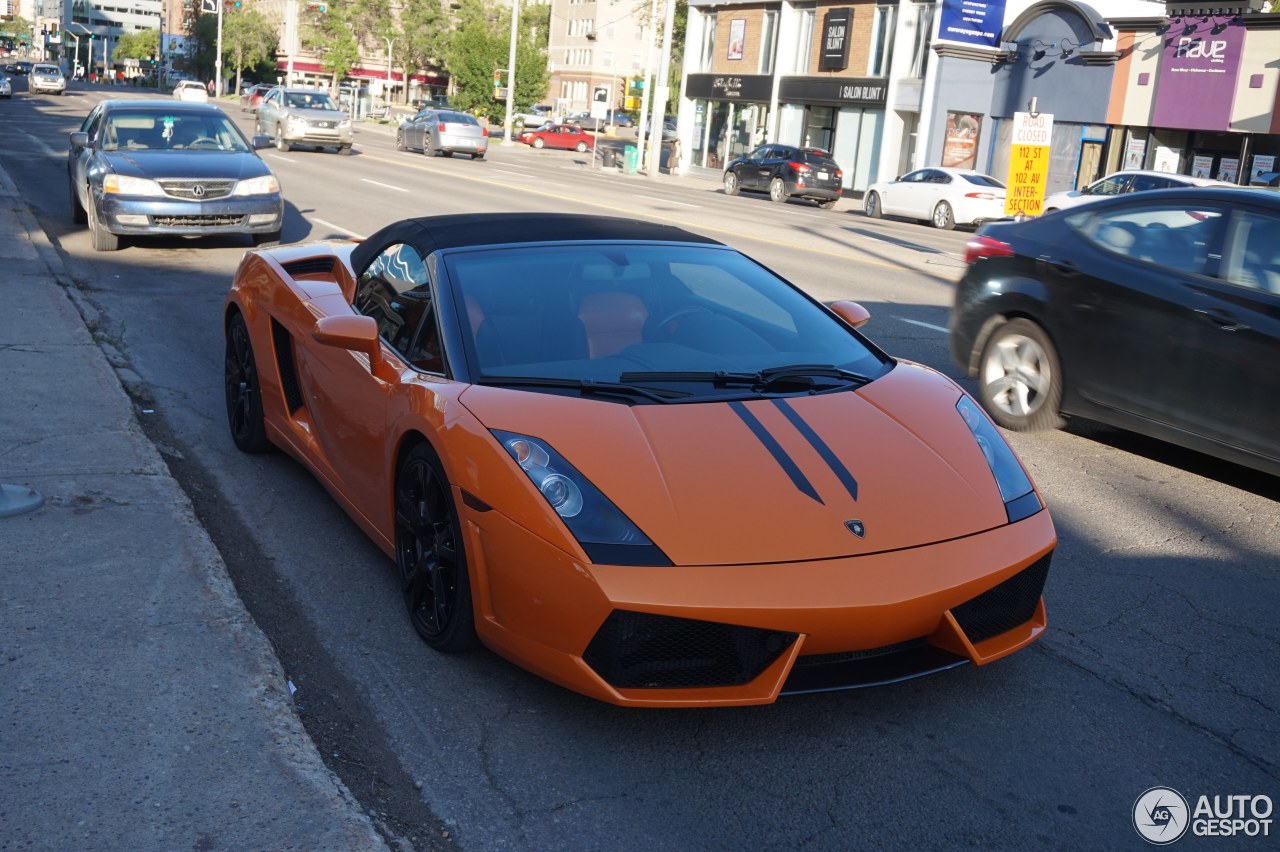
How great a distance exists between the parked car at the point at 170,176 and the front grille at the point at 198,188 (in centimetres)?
1

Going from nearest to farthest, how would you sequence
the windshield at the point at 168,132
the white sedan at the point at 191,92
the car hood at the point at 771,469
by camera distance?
the car hood at the point at 771,469 → the windshield at the point at 168,132 → the white sedan at the point at 191,92

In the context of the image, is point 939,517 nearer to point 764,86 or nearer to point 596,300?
point 596,300

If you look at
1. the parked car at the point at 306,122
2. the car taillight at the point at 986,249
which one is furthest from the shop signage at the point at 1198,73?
the car taillight at the point at 986,249

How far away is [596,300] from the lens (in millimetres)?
4648

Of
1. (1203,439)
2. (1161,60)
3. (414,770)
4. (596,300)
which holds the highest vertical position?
(1161,60)

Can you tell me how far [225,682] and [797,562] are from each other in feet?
5.47

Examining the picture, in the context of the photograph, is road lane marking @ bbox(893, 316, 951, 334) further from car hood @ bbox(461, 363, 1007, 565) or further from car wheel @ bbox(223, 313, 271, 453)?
car hood @ bbox(461, 363, 1007, 565)

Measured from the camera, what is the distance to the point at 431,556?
419 centimetres

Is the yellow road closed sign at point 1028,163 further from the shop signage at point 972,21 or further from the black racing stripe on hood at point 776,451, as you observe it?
the shop signage at point 972,21

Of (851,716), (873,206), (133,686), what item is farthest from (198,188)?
(873,206)

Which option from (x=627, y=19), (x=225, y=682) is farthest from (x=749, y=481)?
(x=627, y=19)

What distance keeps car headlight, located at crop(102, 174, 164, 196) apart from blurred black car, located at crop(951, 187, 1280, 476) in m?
9.17

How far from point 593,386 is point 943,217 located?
27.9 meters

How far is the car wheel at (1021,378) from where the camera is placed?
7.48 meters
